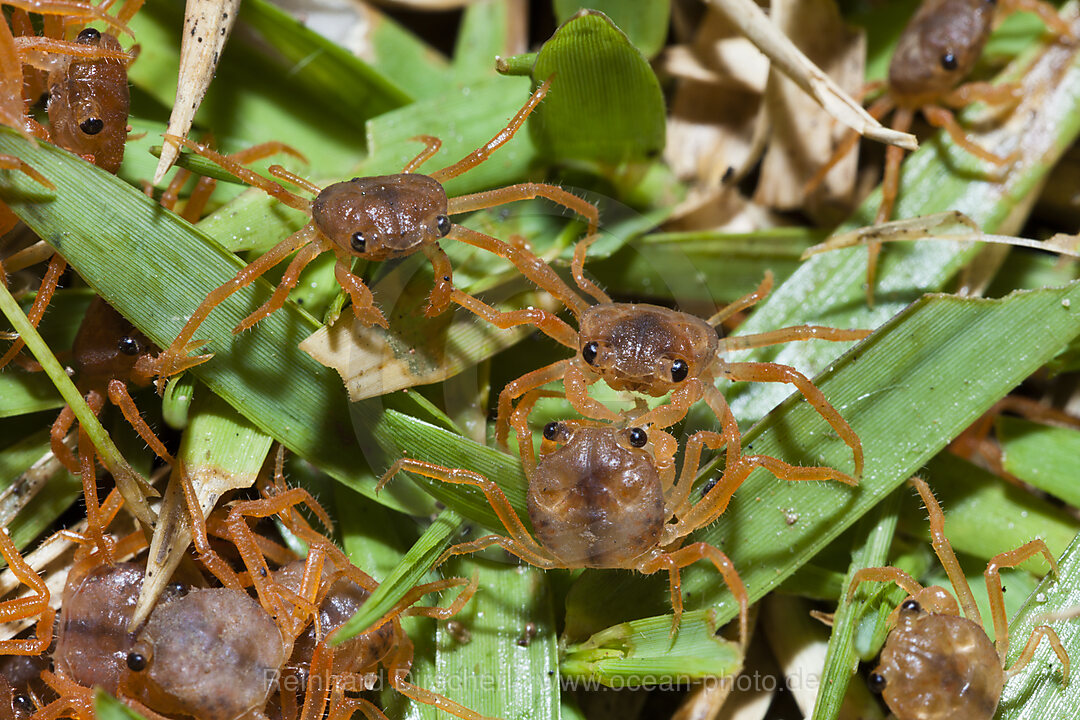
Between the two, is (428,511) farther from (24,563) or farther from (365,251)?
(24,563)

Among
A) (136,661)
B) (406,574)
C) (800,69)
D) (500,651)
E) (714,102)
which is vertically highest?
(714,102)

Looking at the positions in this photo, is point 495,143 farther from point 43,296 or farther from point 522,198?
point 43,296

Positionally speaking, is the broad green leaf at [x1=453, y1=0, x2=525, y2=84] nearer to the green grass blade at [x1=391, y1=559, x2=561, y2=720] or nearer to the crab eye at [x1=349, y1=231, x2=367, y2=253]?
the crab eye at [x1=349, y1=231, x2=367, y2=253]

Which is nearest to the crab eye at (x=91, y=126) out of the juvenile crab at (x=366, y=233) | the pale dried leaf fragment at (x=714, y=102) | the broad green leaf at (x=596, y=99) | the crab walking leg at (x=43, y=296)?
the juvenile crab at (x=366, y=233)

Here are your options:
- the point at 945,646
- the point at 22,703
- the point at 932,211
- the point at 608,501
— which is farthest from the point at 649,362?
the point at 22,703

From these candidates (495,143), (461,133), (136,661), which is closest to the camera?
(136,661)

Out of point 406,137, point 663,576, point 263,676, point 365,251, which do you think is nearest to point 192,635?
point 263,676
